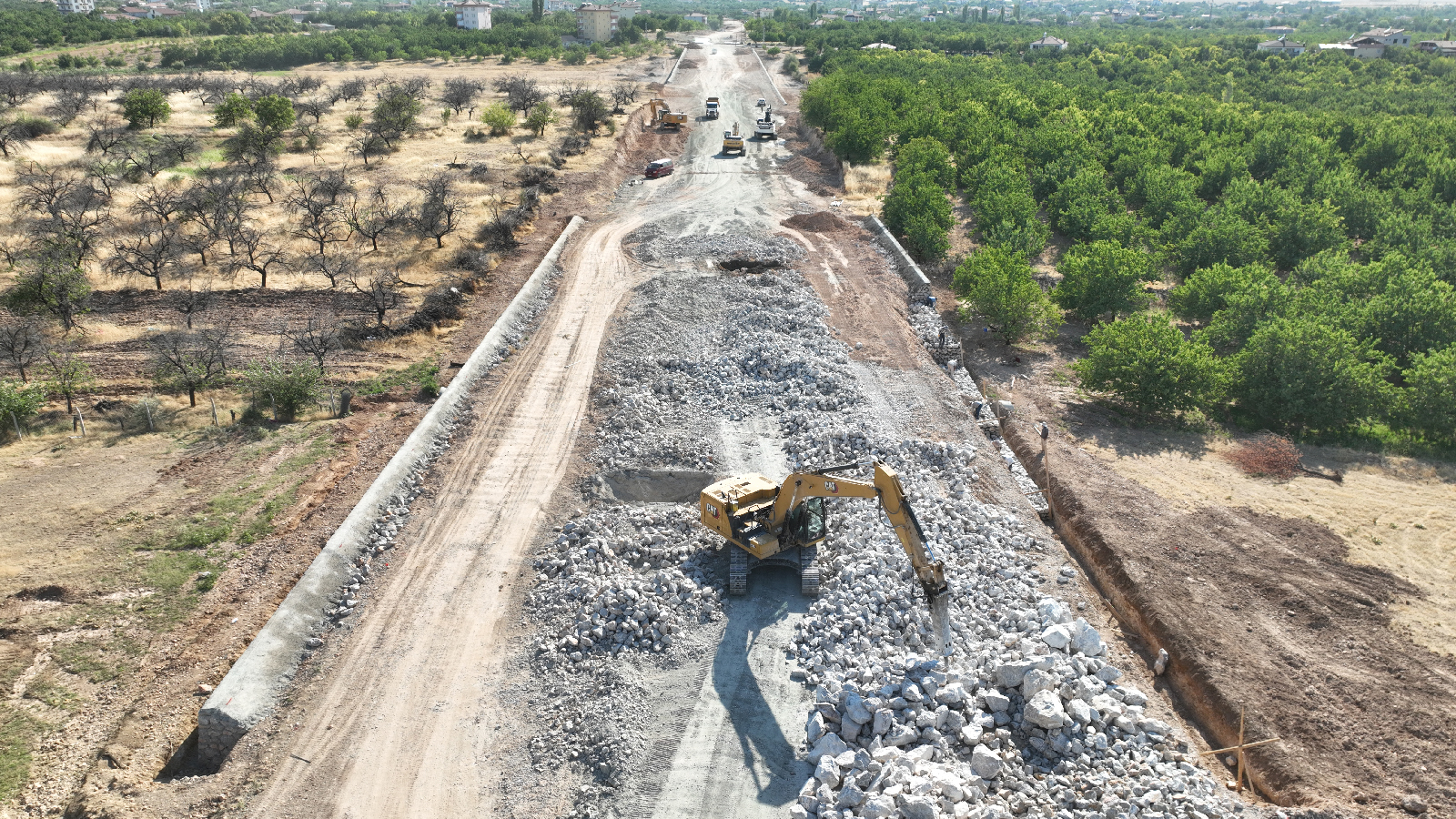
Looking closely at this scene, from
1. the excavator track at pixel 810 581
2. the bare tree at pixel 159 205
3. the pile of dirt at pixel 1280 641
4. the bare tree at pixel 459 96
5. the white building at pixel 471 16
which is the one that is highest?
the white building at pixel 471 16

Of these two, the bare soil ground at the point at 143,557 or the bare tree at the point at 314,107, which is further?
the bare tree at the point at 314,107

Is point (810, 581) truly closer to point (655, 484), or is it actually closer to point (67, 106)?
point (655, 484)

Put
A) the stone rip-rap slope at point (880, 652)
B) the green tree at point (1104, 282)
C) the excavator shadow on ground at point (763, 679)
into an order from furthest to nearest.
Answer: the green tree at point (1104, 282) < the excavator shadow on ground at point (763, 679) < the stone rip-rap slope at point (880, 652)

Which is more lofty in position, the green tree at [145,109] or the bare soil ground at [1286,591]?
the green tree at [145,109]

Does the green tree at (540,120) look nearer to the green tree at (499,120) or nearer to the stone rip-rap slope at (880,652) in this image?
the green tree at (499,120)

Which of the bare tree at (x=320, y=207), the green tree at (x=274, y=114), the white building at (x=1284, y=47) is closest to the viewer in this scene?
the bare tree at (x=320, y=207)

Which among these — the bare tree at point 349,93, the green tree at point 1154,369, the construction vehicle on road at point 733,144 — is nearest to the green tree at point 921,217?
the green tree at point 1154,369

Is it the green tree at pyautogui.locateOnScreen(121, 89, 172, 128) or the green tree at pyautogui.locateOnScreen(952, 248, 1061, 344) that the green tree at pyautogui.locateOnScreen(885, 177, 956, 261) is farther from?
the green tree at pyautogui.locateOnScreen(121, 89, 172, 128)

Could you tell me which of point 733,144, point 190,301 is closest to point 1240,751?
point 190,301
